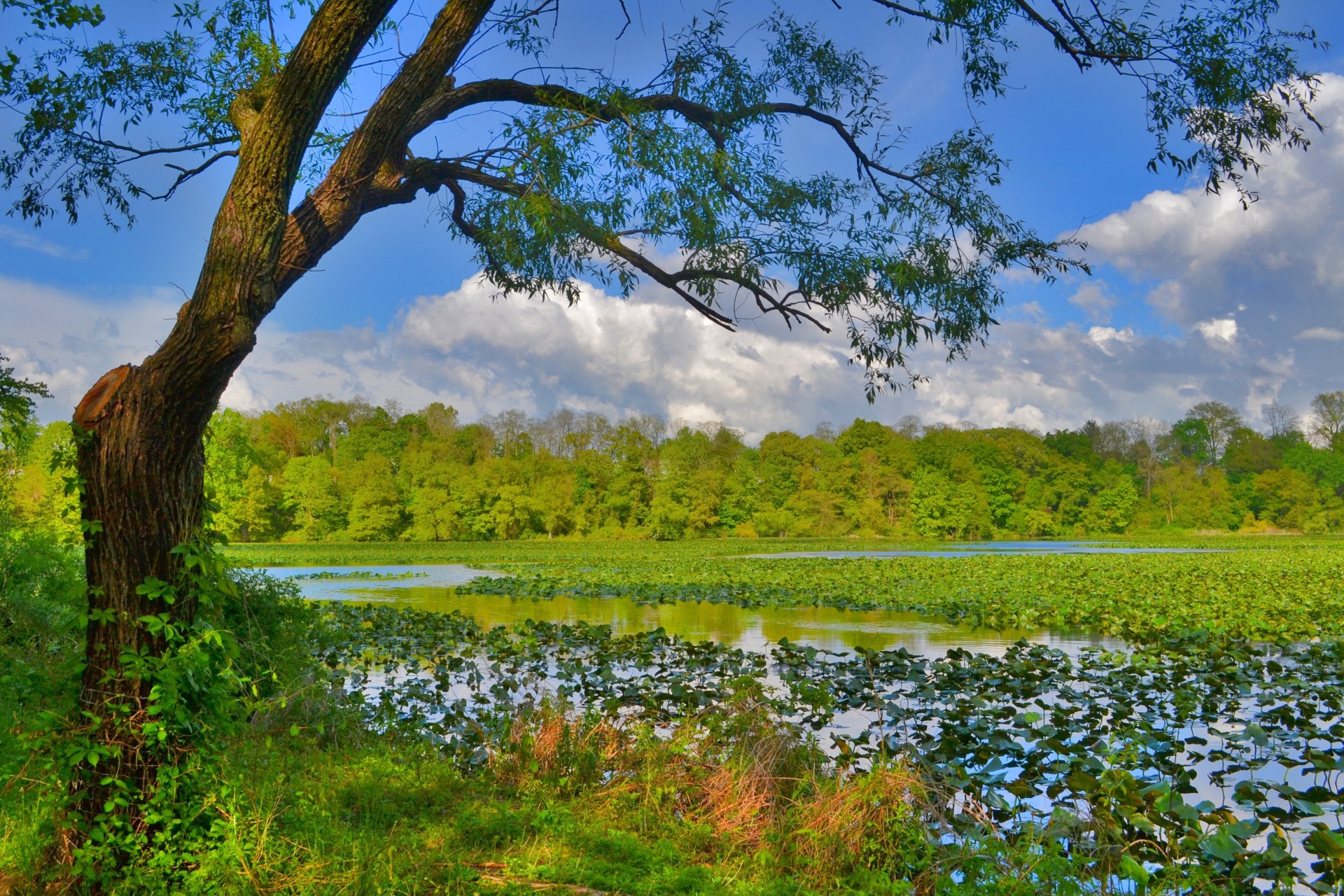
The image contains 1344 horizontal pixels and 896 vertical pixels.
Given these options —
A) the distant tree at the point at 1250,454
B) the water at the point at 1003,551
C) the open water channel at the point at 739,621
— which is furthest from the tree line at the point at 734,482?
the open water channel at the point at 739,621

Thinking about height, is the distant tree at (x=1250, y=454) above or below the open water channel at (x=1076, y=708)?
above

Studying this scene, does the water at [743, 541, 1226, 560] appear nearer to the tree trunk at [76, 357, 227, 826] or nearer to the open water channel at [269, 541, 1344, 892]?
the open water channel at [269, 541, 1344, 892]

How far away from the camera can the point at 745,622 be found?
43.9ft

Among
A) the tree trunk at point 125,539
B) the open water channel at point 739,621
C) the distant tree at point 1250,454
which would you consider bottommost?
the open water channel at point 739,621

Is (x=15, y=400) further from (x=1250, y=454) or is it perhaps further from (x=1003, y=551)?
(x=1250, y=454)

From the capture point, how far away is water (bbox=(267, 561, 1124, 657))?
36.3 ft

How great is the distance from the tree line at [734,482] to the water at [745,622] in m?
31.1

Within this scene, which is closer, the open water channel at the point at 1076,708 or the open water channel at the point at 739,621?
the open water channel at the point at 1076,708

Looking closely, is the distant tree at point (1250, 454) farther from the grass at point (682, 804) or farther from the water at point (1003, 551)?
the grass at point (682, 804)

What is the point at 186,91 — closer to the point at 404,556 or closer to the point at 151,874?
the point at 151,874

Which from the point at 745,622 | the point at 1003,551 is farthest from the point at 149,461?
the point at 1003,551

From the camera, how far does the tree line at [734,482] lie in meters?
49.6

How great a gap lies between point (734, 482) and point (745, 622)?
137ft

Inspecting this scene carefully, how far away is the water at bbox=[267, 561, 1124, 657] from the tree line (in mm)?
31083
